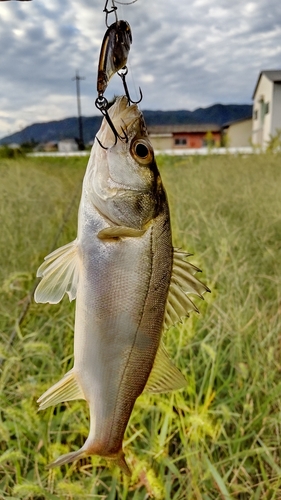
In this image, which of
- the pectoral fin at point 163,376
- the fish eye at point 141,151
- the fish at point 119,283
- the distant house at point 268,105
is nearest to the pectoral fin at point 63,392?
the fish at point 119,283

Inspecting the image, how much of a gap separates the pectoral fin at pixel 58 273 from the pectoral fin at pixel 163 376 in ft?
0.73

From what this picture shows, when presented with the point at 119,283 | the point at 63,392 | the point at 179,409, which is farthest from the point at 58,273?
the point at 179,409

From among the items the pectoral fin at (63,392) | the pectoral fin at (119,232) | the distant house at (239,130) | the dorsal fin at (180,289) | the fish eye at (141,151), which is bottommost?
the pectoral fin at (63,392)

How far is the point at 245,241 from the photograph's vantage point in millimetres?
4031

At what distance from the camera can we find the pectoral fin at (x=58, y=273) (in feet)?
3.01

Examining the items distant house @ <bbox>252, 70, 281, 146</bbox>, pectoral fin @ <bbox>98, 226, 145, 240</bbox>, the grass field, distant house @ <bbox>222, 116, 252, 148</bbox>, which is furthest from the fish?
distant house @ <bbox>222, 116, 252, 148</bbox>

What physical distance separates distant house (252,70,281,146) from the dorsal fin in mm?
19729

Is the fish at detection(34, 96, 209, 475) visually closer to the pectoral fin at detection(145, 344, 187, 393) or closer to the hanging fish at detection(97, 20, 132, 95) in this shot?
the pectoral fin at detection(145, 344, 187, 393)

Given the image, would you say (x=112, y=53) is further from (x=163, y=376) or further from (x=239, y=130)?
(x=239, y=130)

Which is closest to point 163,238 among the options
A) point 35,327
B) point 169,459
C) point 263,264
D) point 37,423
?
point 37,423

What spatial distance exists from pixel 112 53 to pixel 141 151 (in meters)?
0.23

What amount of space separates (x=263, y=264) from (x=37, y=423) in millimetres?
2375

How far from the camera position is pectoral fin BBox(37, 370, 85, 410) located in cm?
90

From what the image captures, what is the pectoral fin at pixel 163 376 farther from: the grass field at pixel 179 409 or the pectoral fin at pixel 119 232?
the grass field at pixel 179 409
